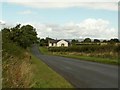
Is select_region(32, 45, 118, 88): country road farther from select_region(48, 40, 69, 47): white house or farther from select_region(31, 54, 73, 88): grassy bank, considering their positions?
select_region(48, 40, 69, 47): white house

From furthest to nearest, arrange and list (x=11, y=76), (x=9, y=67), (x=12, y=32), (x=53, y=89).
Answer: (x=12, y=32), (x=53, y=89), (x=9, y=67), (x=11, y=76)

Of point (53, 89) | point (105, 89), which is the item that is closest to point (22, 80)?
point (53, 89)

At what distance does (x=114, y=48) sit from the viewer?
5259cm

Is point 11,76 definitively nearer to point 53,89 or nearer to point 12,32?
point 53,89

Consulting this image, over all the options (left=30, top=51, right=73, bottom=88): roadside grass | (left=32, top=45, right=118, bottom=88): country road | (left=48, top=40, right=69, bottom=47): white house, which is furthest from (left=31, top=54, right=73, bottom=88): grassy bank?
(left=48, top=40, right=69, bottom=47): white house

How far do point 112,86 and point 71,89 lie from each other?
2238 millimetres

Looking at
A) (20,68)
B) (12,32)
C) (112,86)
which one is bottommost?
(112,86)

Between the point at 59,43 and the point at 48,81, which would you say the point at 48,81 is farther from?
the point at 59,43

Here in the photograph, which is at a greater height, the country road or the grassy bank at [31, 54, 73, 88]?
the grassy bank at [31, 54, 73, 88]

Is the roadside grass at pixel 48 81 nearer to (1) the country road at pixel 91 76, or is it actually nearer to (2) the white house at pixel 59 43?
(1) the country road at pixel 91 76

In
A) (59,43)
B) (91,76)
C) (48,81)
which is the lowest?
(91,76)

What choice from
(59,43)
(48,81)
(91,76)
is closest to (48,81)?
(48,81)

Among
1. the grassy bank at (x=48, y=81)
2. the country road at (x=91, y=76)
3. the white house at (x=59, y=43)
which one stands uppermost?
the white house at (x=59, y=43)

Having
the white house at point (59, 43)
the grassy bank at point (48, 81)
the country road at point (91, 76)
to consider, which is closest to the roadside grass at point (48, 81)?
the grassy bank at point (48, 81)
